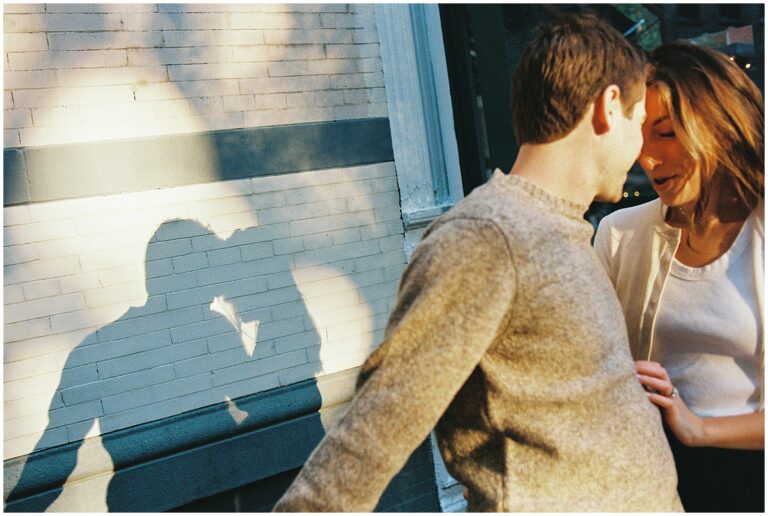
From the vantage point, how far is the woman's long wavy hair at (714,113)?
1984 millimetres

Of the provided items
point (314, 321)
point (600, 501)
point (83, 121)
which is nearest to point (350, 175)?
point (314, 321)

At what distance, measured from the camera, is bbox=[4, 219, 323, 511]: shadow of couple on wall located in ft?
11.5

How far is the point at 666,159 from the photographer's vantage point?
206 centimetres

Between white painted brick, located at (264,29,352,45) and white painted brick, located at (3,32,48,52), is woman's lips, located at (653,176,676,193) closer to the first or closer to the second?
white painted brick, located at (264,29,352,45)

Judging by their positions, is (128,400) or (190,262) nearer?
(128,400)

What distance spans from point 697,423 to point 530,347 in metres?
0.76

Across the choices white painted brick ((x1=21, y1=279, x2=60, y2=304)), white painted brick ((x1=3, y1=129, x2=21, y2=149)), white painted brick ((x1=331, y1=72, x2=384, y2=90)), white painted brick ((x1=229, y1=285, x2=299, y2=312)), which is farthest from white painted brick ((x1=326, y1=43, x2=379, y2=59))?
white painted brick ((x1=21, y1=279, x2=60, y2=304))

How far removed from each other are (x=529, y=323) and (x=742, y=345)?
948mm

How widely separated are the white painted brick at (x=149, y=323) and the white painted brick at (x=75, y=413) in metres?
0.33

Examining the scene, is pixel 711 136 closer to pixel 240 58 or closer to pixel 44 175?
pixel 240 58

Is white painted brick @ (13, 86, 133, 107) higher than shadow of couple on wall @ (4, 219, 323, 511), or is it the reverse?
white painted brick @ (13, 86, 133, 107)

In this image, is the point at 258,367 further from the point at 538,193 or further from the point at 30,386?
the point at 538,193

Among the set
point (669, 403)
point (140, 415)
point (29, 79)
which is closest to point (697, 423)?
point (669, 403)

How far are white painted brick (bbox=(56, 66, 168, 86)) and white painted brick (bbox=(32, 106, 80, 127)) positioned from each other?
0.41 feet
